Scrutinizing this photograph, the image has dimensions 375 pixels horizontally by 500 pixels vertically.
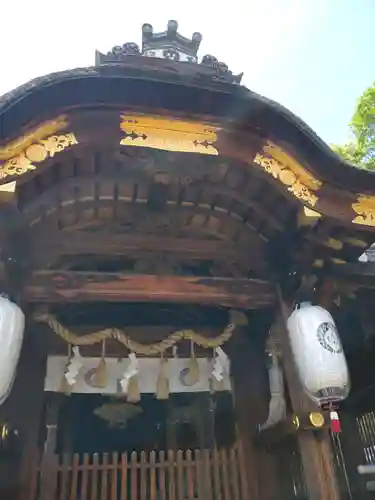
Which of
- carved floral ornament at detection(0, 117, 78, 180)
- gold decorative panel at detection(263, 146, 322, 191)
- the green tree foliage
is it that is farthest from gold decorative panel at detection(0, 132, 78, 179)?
the green tree foliage

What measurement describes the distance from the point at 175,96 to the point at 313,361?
2836 mm

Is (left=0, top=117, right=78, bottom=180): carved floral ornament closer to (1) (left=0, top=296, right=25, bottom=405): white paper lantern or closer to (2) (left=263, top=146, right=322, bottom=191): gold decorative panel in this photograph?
(1) (left=0, top=296, right=25, bottom=405): white paper lantern

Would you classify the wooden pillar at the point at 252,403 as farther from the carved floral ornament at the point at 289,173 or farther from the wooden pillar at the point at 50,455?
the wooden pillar at the point at 50,455

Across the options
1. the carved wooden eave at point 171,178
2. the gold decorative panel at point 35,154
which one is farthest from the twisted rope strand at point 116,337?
the gold decorative panel at point 35,154

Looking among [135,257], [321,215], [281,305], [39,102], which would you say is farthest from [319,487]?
[39,102]

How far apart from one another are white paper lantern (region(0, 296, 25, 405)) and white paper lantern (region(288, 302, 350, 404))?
8.54 ft

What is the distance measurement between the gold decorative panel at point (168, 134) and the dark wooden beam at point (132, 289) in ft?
4.36

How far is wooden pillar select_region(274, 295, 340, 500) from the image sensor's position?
3779 millimetres

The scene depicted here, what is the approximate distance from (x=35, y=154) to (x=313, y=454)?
3809 millimetres

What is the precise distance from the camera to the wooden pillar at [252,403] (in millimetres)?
5191

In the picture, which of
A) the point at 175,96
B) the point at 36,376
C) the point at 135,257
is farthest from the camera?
the point at 36,376

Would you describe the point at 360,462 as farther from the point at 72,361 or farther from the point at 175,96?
the point at 175,96

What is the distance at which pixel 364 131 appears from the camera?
15320mm

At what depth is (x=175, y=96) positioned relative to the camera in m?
4.03
